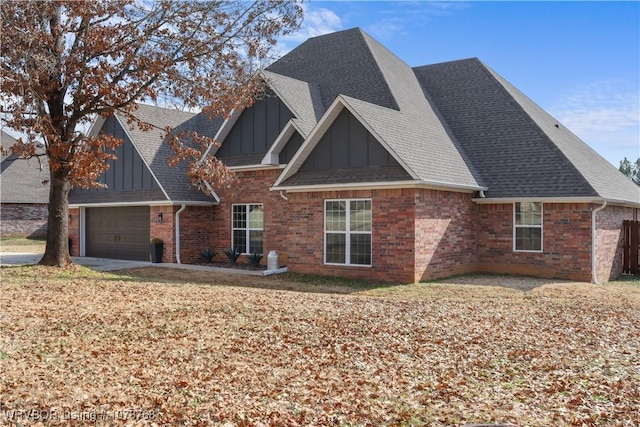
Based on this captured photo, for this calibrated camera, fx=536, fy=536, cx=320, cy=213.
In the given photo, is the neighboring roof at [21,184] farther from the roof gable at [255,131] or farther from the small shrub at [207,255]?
the roof gable at [255,131]

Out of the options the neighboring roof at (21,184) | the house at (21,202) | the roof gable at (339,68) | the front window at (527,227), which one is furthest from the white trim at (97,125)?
the front window at (527,227)

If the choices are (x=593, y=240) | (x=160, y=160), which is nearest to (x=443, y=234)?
(x=593, y=240)

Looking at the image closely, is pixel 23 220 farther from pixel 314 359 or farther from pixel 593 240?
pixel 314 359

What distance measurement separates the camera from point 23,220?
36875mm

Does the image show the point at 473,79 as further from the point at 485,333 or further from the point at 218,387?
the point at 218,387

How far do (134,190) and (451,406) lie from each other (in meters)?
19.0

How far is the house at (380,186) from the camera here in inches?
606

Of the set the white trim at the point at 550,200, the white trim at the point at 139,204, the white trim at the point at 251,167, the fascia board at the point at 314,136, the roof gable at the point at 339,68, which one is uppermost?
the roof gable at the point at 339,68

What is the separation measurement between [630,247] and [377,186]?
1062 cm

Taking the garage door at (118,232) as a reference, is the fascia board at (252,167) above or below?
above

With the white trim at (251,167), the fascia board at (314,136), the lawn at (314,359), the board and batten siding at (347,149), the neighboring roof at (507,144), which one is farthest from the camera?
the white trim at (251,167)

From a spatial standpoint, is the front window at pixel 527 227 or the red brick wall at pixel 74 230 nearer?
the front window at pixel 527 227

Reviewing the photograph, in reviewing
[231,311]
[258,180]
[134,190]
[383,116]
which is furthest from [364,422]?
[134,190]

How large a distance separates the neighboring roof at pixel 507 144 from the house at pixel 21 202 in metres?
27.8
